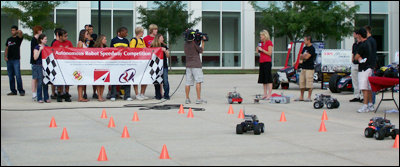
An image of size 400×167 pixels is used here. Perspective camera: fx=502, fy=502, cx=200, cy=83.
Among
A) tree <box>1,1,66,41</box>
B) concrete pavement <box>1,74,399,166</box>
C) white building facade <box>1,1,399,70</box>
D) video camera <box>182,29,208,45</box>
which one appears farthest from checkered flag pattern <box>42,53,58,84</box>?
white building facade <box>1,1,399,70</box>

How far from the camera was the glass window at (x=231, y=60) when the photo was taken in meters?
37.8

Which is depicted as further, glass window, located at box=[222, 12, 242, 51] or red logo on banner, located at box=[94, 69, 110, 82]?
glass window, located at box=[222, 12, 242, 51]

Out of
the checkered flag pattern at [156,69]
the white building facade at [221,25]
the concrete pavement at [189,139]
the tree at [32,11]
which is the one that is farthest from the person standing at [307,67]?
the white building facade at [221,25]

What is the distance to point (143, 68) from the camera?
44.1 ft

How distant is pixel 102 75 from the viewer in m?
13.1

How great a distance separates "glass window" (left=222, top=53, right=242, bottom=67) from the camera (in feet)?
124

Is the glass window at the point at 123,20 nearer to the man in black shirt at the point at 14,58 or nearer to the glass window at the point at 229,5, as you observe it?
the glass window at the point at 229,5

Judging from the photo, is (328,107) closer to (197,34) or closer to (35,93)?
(197,34)

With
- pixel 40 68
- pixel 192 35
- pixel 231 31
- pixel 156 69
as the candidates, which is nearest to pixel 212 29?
pixel 231 31

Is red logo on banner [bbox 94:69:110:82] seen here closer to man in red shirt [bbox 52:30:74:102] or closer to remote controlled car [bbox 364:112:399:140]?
man in red shirt [bbox 52:30:74:102]

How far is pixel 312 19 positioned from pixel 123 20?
44.5 feet

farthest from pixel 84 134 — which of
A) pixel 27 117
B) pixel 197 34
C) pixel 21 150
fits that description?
pixel 197 34

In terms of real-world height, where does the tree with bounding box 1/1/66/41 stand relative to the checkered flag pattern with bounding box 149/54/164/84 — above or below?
above

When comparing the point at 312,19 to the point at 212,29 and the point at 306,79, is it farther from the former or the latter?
the point at 306,79
